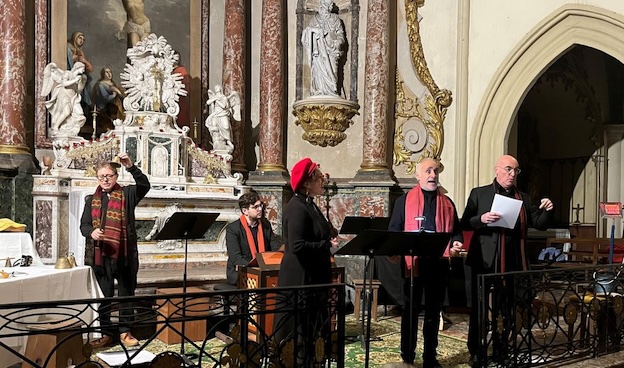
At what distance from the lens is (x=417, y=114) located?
974cm

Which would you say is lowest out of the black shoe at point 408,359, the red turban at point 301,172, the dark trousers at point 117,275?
the black shoe at point 408,359

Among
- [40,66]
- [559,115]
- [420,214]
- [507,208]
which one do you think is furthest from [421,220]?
[559,115]

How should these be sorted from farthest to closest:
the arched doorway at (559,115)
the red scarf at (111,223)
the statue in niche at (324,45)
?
the statue in niche at (324,45) < the arched doorway at (559,115) < the red scarf at (111,223)

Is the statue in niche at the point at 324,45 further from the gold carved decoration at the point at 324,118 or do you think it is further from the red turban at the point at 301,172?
the red turban at the point at 301,172

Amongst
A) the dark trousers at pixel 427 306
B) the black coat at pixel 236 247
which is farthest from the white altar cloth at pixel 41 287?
the dark trousers at pixel 427 306

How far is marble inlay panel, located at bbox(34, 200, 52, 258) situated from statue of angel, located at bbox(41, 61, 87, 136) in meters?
1.00

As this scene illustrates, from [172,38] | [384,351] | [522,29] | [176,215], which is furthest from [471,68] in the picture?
[176,215]

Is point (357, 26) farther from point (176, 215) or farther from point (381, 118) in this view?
point (176, 215)

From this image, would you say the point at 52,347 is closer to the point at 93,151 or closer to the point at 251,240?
the point at 251,240

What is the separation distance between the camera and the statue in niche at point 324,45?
31.7 ft

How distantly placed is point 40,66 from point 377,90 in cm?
473

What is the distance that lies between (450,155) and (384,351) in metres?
4.66

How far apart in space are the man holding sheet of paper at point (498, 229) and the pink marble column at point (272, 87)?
191 inches

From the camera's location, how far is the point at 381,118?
945cm
